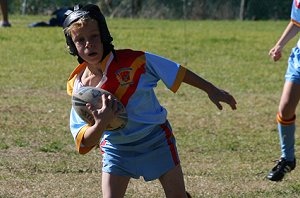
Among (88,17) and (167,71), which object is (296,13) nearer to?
(167,71)

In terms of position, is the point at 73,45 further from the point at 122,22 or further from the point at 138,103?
the point at 122,22

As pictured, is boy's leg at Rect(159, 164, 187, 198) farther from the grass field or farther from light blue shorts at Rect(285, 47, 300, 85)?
light blue shorts at Rect(285, 47, 300, 85)

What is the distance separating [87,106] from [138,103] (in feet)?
1.17

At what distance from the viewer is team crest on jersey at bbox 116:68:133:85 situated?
4.72 m

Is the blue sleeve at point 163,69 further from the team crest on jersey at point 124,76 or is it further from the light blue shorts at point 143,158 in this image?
the light blue shorts at point 143,158

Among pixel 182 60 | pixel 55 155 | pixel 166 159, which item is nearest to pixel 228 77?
pixel 182 60

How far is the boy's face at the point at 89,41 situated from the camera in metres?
4.64

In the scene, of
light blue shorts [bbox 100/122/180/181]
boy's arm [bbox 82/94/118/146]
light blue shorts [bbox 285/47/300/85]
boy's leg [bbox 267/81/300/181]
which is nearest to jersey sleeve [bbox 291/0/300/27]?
light blue shorts [bbox 285/47/300/85]

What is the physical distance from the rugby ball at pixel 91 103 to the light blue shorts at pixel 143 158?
0.18m

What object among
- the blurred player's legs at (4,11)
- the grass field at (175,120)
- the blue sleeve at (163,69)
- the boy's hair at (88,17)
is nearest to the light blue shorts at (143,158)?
the blue sleeve at (163,69)

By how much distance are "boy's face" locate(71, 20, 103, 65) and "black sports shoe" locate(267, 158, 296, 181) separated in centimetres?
263

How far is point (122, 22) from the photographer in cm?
2402

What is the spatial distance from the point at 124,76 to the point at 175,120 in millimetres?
5267

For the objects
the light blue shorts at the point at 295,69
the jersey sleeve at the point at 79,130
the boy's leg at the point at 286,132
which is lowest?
the boy's leg at the point at 286,132
